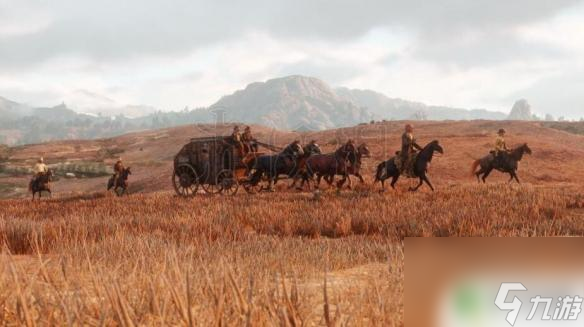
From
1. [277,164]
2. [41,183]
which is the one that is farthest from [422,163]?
[41,183]

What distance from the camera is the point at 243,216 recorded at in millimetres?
11406

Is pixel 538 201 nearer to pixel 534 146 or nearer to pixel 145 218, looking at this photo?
pixel 145 218

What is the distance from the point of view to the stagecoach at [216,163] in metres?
19.7

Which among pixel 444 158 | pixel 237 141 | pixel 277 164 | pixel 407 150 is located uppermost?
pixel 237 141

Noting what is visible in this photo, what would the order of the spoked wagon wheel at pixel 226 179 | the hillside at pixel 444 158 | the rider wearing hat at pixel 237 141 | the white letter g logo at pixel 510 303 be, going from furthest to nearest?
the hillside at pixel 444 158 < the rider wearing hat at pixel 237 141 < the spoked wagon wheel at pixel 226 179 < the white letter g logo at pixel 510 303

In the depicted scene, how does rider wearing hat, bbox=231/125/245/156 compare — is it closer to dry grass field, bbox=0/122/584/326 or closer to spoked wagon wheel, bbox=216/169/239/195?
spoked wagon wheel, bbox=216/169/239/195

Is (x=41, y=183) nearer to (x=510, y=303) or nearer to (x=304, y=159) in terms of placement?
(x=304, y=159)

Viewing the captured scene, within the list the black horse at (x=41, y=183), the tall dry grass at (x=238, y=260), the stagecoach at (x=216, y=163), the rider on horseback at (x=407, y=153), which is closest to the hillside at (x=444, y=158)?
the stagecoach at (x=216, y=163)

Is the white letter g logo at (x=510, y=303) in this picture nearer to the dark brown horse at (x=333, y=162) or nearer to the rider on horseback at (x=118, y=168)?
the dark brown horse at (x=333, y=162)

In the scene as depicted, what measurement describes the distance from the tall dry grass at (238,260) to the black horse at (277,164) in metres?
4.36

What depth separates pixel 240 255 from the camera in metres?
5.59

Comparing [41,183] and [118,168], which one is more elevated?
[118,168]

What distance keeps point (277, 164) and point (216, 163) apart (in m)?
2.26

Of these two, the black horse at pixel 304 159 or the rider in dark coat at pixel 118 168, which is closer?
the black horse at pixel 304 159
